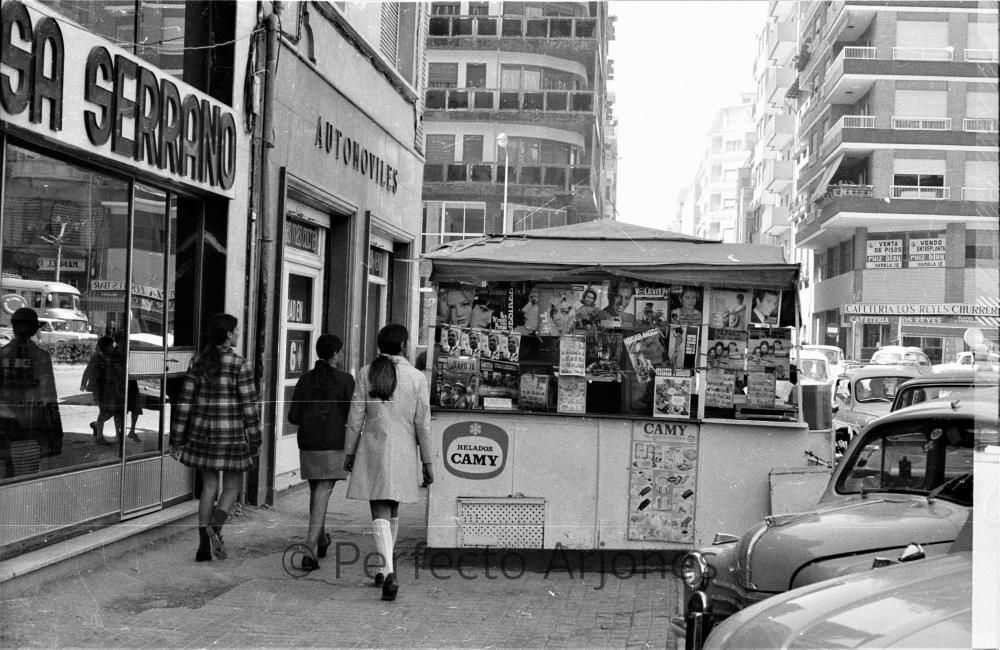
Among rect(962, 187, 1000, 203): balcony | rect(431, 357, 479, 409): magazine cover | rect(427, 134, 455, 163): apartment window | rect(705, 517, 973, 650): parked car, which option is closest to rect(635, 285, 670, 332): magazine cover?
rect(431, 357, 479, 409): magazine cover

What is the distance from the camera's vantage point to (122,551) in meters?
7.34

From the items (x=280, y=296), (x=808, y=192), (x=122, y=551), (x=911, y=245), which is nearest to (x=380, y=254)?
(x=280, y=296)

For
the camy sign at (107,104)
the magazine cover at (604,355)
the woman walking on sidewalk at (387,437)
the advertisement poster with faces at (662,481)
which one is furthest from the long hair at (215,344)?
the advertisement poster with faces at (662,481)

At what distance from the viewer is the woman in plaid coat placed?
7371 mm

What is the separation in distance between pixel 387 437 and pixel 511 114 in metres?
29.3

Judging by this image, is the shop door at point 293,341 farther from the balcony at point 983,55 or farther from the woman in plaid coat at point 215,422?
the balcony at point 983,55

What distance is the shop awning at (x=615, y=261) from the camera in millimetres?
7598

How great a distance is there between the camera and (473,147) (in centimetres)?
3562

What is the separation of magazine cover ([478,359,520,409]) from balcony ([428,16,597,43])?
25.6 m

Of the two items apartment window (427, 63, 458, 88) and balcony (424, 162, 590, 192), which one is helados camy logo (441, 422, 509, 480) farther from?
balcony (424, 162, 590, 192)

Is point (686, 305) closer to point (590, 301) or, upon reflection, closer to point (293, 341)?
point (590, 301)

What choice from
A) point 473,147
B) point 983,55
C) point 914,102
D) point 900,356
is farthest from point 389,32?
point 473,147

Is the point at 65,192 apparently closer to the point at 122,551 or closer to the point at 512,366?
the point at 122,551

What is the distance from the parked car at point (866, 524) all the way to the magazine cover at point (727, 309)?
8.74 feet
